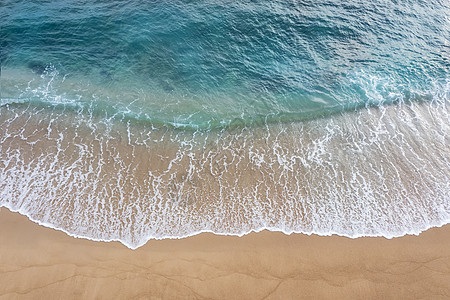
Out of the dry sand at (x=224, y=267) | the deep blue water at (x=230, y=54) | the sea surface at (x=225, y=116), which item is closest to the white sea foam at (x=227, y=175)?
the sea surface at (x=225, y=116)

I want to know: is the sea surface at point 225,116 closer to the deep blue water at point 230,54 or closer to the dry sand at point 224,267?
the deep blue water at point 230,54

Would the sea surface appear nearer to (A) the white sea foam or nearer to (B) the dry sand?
(A) the white sea foam

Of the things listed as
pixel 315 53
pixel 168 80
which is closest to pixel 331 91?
pixel 315 53

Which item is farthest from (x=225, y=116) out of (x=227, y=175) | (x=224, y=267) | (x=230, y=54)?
(x=224, y=267)

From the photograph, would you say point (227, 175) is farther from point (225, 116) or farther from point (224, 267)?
point (224, 267)

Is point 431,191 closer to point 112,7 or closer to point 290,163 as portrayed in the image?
point 290,163

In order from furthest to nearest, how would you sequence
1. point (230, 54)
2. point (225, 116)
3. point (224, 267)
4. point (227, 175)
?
point (230, 54) → point (225, 116) → point (227, 175) → point (224, 267)

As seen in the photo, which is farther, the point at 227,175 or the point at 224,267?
the point at 227,175
